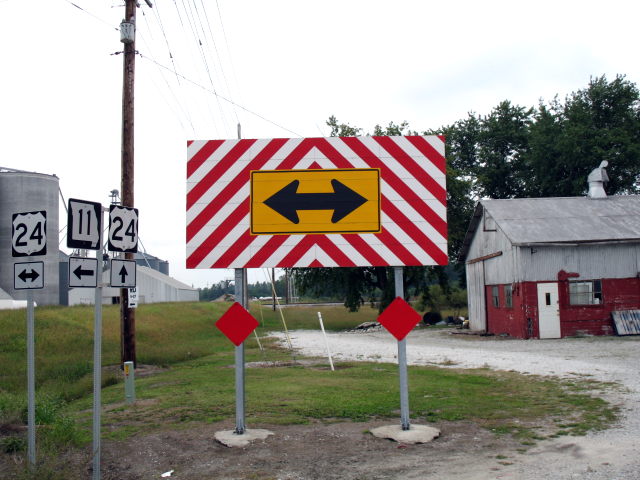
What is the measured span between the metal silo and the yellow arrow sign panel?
129 ft

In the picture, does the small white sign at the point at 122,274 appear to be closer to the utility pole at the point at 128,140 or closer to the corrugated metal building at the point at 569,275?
the utility pole at the point at 128,140

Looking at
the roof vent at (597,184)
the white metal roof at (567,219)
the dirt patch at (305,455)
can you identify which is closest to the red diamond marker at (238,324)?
the dirt patch at (305,455)

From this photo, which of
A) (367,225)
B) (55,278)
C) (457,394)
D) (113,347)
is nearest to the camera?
(367,225)

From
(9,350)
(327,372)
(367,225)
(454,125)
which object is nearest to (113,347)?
(9,350)

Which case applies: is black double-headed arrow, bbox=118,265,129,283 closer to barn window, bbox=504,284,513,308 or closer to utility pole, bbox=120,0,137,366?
utility pole, bbox=120,0,137,366

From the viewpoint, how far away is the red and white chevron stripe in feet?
28.0

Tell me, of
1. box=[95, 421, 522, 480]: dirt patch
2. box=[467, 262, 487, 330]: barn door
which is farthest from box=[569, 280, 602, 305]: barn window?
box=[95, 421, 522, 480]: dirt patch

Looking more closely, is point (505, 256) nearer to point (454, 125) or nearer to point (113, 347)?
point (113, 347)

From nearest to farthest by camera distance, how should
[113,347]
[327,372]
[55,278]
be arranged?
[327,372], [113,347], [55,278]

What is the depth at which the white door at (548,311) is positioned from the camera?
84.2ft

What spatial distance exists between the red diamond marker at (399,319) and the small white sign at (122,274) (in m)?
3.09

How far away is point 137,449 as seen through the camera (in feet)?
24.4

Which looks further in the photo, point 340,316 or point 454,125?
point 454,125

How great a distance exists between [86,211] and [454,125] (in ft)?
178
